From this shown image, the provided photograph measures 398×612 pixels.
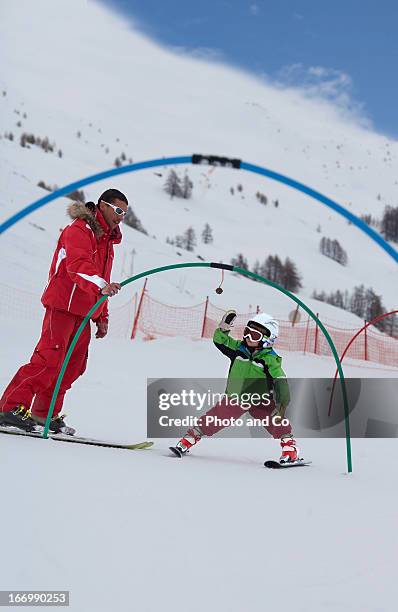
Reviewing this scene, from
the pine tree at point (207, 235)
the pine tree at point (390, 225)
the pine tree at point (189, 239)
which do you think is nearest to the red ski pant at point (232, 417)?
the pine tree at point (189, 239)

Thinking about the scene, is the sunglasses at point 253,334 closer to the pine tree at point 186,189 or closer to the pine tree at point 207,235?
the pine tree at point 207,235

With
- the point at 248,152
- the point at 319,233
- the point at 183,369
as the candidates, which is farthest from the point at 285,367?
the point at 248,152

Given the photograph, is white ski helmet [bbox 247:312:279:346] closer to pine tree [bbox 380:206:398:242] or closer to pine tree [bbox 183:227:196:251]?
pine tree [bbox 183:227:196:251]

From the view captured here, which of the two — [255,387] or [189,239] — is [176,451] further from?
[189,239]

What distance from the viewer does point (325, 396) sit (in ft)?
28.4

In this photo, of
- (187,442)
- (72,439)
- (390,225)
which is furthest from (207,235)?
(72,439)

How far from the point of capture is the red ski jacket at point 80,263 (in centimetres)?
396

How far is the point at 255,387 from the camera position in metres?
4.56

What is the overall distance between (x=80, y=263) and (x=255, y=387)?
1596mm

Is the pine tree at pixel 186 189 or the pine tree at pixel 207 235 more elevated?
the pine tree at pixel 186 189

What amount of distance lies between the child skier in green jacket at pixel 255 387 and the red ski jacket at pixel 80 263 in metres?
1.02

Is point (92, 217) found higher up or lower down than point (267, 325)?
higher up

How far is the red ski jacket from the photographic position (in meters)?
3.96

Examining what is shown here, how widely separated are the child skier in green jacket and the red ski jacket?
3.33 feet
